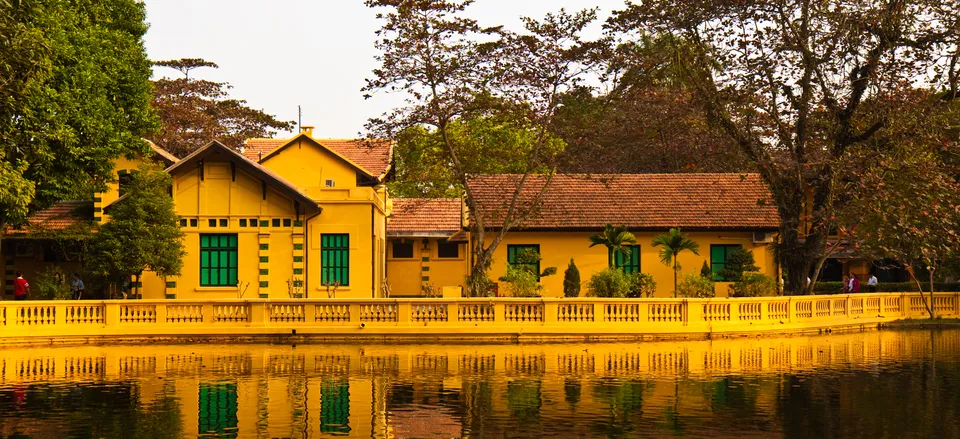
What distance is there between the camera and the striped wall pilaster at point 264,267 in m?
35.5

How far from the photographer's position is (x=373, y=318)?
28516 millimetres

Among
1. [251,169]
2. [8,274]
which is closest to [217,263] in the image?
[251,169]

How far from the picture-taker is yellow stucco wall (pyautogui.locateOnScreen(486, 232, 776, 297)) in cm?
3912

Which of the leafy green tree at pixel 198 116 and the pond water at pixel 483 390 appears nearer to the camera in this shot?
the pond water at pixel 483 390

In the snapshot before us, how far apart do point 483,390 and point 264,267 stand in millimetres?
18034

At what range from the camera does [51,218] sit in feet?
129

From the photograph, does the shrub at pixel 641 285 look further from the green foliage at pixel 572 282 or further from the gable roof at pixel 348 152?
the gable roof at pixel 348 152

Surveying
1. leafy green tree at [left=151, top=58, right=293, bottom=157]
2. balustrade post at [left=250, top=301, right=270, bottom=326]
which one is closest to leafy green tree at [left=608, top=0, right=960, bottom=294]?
balustrade post at [left=250, top=301, right=270, bottom=326]

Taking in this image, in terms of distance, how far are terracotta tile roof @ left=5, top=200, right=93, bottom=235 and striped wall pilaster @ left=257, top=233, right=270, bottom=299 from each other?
712cm

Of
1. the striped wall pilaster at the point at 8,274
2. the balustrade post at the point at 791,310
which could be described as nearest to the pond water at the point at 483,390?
the balustrade post at the point at 791,310

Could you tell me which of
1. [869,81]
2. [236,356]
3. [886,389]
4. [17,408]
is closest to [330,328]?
[236,356]

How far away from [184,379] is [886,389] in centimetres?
1214

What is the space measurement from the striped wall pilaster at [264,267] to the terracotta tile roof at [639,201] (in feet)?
25.2

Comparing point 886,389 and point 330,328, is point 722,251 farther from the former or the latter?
point 886,389
